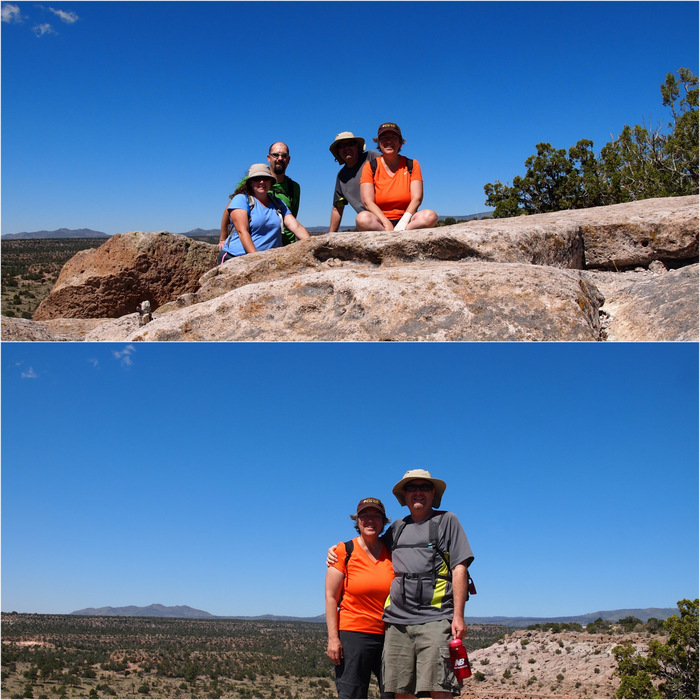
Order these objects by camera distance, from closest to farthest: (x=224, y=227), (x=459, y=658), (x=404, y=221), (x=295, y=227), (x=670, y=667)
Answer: (x=459, y=658) < (x=404, y=221) < (x=295, y=227) < (x=224, y=227) < (x=670, y=667)

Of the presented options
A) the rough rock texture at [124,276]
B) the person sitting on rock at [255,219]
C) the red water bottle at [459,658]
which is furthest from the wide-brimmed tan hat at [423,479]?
the rough rock texture at [124,276]

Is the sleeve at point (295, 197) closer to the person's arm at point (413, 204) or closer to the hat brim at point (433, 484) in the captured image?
the person's arm at point (413, 204)

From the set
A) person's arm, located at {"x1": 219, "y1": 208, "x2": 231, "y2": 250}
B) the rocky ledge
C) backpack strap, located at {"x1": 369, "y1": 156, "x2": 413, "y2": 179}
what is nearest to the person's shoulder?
person's arm, located at {"x1": 219, "y1": 208, "x2": 231, "y2": 250}

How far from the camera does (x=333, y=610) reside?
136 inches

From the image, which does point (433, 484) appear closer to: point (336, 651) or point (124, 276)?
point (336, 651)

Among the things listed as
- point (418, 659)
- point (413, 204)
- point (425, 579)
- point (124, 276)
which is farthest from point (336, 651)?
point (124, 276)

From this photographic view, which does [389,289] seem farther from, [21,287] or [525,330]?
[21,287]

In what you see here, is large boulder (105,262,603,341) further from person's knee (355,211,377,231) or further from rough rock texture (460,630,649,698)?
rough rock texture (460,630,649,698)

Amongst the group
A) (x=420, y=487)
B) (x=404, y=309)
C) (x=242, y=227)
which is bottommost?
(x=420, y=487)

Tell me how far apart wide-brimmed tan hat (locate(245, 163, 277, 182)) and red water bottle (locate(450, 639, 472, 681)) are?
5074 mm

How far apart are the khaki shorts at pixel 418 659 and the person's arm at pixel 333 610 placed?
Answer: 258 millimetres

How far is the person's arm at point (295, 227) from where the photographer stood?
6.91 metres

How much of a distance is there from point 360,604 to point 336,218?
4882 millimetres

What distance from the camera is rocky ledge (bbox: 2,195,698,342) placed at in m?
4.48
